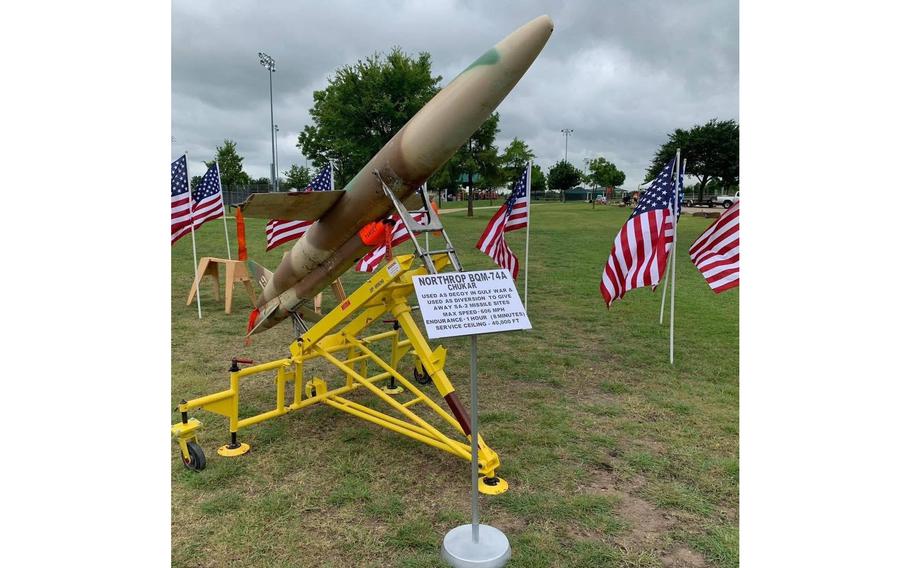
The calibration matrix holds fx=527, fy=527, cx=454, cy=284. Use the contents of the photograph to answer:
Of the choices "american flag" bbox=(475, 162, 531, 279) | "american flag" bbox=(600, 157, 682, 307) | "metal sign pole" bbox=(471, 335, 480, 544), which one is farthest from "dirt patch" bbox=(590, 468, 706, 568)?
"american flag" bbox=(475, 162, 531, 279)

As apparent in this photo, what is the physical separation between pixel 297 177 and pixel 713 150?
36.3 m

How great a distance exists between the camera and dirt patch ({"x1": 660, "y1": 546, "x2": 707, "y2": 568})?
293 cm

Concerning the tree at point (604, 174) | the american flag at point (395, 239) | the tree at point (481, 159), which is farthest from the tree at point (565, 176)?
the american flag at point (395, 239)

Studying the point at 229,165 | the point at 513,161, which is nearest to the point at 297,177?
the point at 229,165

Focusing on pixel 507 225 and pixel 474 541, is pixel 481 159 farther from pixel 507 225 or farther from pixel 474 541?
pixel 474 541

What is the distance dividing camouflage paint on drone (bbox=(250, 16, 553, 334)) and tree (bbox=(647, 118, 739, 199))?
42.4m

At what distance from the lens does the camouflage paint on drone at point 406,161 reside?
142 inches

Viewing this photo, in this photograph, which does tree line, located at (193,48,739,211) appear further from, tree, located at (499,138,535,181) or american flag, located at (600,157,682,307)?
american flag, located at (600,157,682,307)

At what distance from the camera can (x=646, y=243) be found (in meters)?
5.88

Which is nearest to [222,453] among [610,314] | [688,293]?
[610,314]

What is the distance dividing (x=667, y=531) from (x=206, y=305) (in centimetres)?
830

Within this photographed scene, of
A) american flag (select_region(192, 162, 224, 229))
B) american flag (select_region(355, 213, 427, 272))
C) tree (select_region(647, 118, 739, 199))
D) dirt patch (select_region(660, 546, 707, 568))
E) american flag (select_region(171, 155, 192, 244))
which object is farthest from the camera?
tree (select_region(647, 118, 739, 199))

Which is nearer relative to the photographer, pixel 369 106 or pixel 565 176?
pixel 369 106

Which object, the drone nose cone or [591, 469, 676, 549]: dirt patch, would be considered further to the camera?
the drone nose cone
